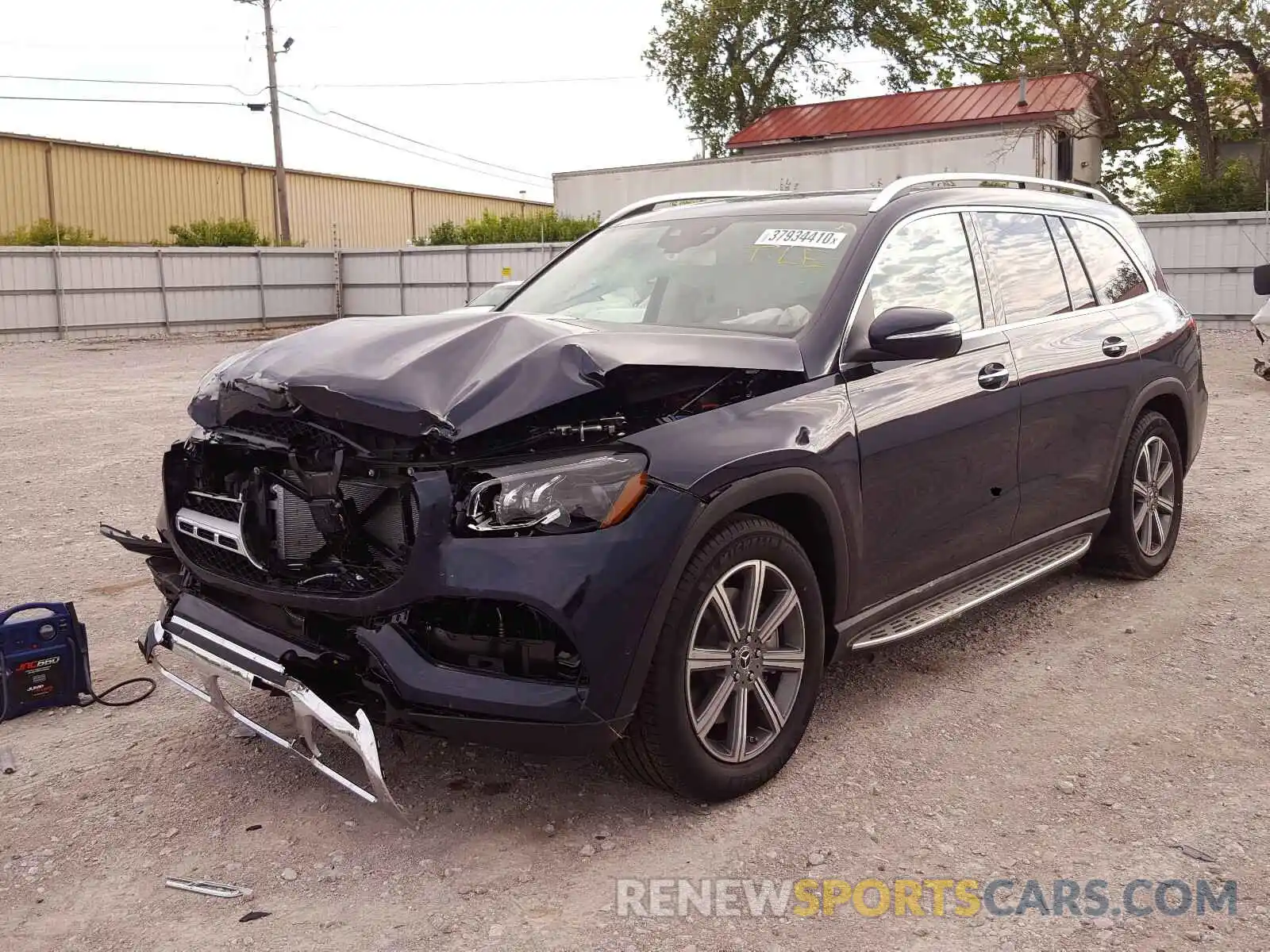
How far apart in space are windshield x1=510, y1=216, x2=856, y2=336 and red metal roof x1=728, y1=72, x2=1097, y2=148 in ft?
90.5

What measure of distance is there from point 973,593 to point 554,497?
203cm

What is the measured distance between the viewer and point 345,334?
364 cm

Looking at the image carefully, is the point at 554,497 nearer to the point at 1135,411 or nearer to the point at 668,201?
the point at 668,201

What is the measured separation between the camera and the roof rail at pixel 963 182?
14.4 ft

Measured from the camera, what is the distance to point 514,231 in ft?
105

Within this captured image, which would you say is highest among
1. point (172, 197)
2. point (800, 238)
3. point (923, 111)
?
point (923, 111)

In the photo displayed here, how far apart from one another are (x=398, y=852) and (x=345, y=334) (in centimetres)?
150

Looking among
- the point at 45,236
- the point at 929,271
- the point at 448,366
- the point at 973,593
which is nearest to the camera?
the point at 448,366

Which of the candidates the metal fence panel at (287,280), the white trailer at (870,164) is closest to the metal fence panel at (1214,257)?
the metal fence panel at (287,280)

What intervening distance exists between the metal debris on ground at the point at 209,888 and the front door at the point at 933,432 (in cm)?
→ 203

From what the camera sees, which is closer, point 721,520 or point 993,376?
point 721,520

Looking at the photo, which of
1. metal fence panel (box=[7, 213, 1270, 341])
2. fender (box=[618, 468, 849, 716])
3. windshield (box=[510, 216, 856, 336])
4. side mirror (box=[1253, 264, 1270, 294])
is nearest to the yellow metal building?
metal fence panel (box=[7, 213, 1270, 341])

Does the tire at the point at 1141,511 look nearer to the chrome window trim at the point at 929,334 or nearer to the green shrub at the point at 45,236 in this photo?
the chrome window trim at the point at 929,334

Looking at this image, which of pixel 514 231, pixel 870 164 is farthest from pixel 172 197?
pixel 870 164
